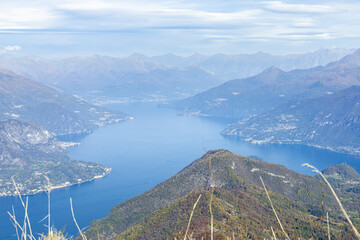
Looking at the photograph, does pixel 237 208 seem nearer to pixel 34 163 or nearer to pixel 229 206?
pixel 229 206

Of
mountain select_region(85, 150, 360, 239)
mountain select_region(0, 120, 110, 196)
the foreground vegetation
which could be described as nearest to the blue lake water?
mountain select_region(0, 120, 110, 196)

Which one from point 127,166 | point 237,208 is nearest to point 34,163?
point 127,166

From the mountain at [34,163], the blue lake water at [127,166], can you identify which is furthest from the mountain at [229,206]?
the mountain at [34,163]

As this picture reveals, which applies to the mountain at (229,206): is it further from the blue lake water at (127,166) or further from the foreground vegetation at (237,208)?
the blue lake water at (127,166)

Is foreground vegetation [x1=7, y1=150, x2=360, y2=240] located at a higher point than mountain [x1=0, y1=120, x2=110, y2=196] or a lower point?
higher

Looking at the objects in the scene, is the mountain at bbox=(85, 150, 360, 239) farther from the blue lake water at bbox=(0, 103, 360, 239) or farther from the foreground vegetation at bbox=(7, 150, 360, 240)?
the blue lake water at bbox=(0, 103, 360, 239)
